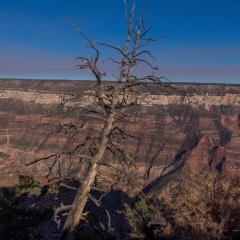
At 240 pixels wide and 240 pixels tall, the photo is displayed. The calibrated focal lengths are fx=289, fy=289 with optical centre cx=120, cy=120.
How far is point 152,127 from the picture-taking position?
89.9 meters

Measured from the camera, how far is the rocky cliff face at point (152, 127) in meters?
68.8

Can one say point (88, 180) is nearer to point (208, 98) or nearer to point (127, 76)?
point (127, 76)

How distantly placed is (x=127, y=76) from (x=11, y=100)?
102047 mm

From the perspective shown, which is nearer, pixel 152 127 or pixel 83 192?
pixel 83 192

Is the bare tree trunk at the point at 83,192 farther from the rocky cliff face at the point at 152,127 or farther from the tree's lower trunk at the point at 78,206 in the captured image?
the rocky cliff face at the point at 152,127

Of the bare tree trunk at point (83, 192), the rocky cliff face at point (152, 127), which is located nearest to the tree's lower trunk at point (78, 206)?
the bare tree trunk at point (83, 192)

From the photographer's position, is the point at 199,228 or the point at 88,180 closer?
the point at 88,180

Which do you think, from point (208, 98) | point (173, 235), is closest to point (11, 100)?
point (208, 98)

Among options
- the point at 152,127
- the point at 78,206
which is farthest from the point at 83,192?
the point at 152,127

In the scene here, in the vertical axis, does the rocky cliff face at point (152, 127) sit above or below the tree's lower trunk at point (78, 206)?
below

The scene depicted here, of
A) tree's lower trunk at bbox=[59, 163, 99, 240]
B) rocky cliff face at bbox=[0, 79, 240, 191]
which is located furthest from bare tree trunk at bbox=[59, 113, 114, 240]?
rocky cliff face at bbox=[0, 79, 240, 191]

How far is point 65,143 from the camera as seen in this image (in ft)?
264

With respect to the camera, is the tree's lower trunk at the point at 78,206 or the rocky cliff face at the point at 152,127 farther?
the rocky cliff face at the point at 152,127

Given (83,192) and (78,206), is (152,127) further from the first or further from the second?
(78,206)
